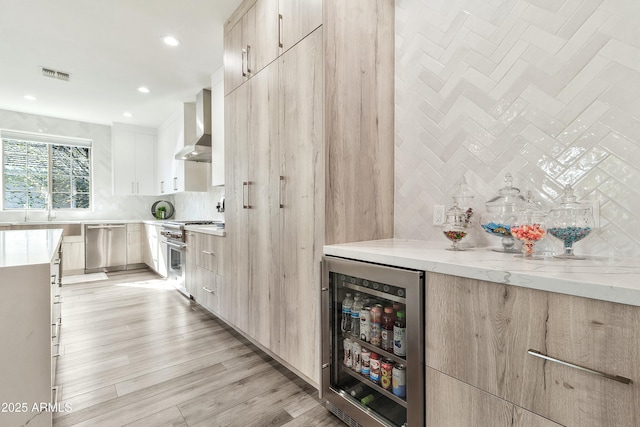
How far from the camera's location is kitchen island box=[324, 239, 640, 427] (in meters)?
0.70

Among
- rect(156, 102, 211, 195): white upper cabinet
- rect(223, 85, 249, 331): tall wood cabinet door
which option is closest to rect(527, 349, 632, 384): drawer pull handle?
rect(223, 85, 249, 331): tall wood cabinet door

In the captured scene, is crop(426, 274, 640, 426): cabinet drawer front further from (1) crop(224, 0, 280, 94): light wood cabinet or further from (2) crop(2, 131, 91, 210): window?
(2) crop(2, 131, 91, 210): window

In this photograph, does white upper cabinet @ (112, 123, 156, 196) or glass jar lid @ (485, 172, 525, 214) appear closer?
glass jar lid @ (485, 172, 525, 214)

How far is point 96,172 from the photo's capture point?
543cm

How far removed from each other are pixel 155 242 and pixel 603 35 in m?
5.27

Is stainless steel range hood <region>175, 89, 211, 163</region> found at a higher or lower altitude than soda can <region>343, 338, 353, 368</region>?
higher

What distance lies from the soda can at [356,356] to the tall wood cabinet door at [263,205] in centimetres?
60

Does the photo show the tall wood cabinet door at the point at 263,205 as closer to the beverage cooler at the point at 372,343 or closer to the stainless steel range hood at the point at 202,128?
the beverage cooler at the point at 372,343

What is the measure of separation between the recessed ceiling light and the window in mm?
3865

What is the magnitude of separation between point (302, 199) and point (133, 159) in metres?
5.12

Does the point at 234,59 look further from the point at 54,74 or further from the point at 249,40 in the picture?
the point at 54,74

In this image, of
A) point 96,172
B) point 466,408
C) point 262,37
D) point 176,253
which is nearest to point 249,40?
point 262,37

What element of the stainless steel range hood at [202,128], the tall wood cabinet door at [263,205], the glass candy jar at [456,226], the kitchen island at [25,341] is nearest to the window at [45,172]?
the stainless steel range hood at [202,128]

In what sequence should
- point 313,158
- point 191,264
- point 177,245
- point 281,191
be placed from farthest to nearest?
point 177,245
point 191,264
point 281,191
point 313,158
